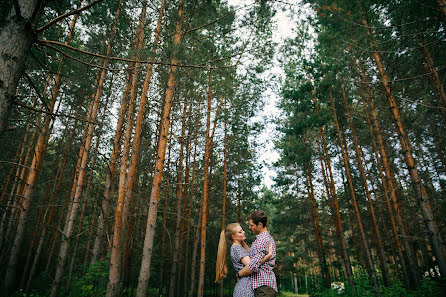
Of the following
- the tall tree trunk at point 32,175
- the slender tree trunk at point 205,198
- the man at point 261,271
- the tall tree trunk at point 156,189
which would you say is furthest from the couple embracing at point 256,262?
the slender tree trunk at point 205,198

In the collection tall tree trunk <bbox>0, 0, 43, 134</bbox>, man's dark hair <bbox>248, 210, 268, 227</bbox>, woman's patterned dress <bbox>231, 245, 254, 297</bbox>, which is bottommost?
woman's patterned dress <bbox>231, 245, 254, 297</bbox>

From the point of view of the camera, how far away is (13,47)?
2018 mm

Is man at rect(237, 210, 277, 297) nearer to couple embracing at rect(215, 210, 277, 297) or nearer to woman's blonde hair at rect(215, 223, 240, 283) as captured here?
couple embracing at rect(215, 210, 277, 297)

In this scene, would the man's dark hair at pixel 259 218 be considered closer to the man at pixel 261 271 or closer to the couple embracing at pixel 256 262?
the couple embracing at pixel 256 262

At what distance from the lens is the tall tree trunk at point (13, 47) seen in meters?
1.93

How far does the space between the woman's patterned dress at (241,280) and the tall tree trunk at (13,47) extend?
2628 mm

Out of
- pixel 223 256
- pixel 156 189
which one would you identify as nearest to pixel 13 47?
pixel 223 256

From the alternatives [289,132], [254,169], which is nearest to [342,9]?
[289,132]

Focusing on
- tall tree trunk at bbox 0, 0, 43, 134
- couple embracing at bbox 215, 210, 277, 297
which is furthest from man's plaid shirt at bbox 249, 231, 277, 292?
tall tree trunk at bbox 0, 0, 43, 134

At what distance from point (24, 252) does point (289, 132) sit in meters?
19.7

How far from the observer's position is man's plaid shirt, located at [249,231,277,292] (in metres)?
2.48

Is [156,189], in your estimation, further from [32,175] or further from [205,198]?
[205,198]

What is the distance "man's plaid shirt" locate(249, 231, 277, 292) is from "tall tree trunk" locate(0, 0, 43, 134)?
2706mm

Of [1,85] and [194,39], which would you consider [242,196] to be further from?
[1,85]
